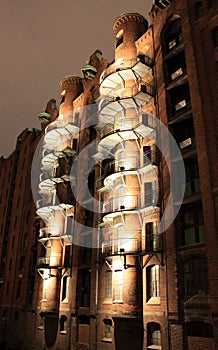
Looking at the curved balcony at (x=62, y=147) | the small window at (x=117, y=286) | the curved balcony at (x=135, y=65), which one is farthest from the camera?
the curved balcony at (x=62, y=147)

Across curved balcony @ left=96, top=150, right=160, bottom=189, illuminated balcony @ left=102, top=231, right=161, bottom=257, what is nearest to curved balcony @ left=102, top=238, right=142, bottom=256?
illuminated balcony @ left=102, top=231, right=161, bottom=257

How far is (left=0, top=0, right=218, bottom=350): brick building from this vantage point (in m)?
17.1

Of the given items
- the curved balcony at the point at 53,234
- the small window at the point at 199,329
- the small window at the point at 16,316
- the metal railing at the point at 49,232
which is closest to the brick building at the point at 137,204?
the small window at the point at 199,329

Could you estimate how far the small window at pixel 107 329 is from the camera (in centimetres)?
2107

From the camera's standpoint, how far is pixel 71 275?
1037 inches

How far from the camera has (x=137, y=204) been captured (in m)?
21.0

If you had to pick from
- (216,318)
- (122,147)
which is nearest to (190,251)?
(216,318)

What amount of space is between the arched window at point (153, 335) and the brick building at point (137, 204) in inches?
2.6

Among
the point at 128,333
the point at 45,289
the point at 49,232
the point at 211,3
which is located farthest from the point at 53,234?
the point at 211,3

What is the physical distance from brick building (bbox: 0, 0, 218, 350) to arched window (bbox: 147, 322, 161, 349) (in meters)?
0.06

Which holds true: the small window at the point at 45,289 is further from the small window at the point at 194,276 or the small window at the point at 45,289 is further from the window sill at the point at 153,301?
the small window at the point at 194,276

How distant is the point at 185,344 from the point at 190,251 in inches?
182

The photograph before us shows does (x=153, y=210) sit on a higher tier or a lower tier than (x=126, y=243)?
higher

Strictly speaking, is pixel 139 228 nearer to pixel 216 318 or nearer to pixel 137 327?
pixel 137 327
